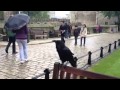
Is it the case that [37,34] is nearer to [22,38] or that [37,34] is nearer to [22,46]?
[22,46]

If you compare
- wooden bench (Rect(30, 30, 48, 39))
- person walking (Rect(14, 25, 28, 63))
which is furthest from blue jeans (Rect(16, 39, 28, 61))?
wooden bench (Rect(30, 30, 48, 39))

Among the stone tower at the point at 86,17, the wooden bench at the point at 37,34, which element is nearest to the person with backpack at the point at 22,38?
the wooden bench at the point at 37,34

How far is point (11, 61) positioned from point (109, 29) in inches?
1553

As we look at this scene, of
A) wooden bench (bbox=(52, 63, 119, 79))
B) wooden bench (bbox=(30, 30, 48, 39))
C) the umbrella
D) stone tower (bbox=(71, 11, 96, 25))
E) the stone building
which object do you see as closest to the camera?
wooden bench (bbox=(52, 63, 119, 79))

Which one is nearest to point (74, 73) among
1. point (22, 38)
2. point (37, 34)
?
point (22, 38)

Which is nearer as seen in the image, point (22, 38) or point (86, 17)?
point (22, 38)

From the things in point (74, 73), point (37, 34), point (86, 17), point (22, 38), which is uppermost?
point (86, 17)

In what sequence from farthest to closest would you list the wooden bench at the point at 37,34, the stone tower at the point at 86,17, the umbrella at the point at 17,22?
the stone tower at the point at 86,17, the wooden bench at the point at 37,34, the umbrella at the point at 17,22

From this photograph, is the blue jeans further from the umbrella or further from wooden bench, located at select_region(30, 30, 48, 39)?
wooden bench, located at select_region(30, 30, 48, 39)

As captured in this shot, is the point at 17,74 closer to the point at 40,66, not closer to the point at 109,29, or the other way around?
the point at 40,66

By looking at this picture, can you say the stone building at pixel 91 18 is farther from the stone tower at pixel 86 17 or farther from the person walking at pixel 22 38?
the person walking at pixel 22 38
